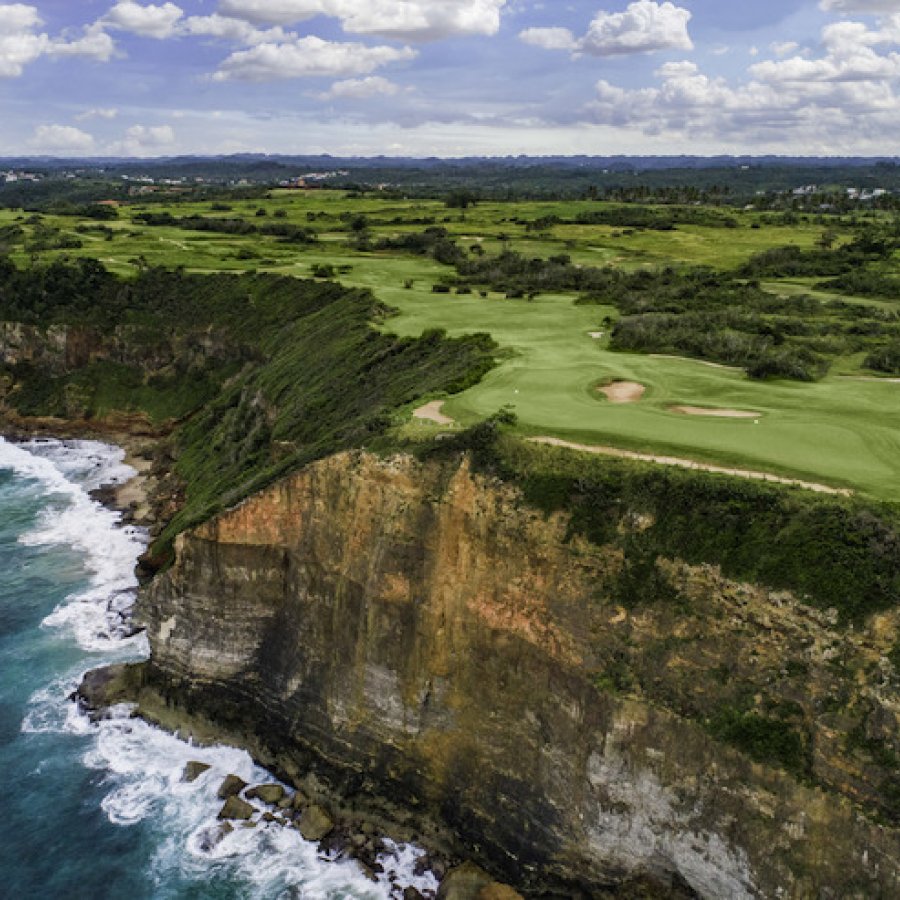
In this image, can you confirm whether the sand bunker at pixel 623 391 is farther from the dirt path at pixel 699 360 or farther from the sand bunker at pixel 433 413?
the sand bunker at pixel 433 413

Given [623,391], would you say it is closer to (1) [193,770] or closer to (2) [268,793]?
(2) [268,793]

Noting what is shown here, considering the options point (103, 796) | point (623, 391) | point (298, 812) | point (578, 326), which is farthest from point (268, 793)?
point (578, 326)

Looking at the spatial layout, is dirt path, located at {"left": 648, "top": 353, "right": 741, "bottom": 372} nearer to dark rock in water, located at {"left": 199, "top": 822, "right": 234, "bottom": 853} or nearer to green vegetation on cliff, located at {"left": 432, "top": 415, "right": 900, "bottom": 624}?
green vegetation on cliff, located at {"left": 432, "top": 415, "right": 900, "bottom": 624}

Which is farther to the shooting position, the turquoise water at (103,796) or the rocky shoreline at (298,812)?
the turquoise water at (103,796)

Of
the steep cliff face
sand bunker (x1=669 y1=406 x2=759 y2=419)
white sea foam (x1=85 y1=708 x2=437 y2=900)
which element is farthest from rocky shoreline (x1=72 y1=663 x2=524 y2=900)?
sand bunker (x1=669 y1=406 x2=759 y2=419)

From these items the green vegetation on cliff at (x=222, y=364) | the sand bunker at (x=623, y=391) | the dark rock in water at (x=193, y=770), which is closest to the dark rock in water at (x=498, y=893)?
the dark rock in water at (x=193, y=770)
